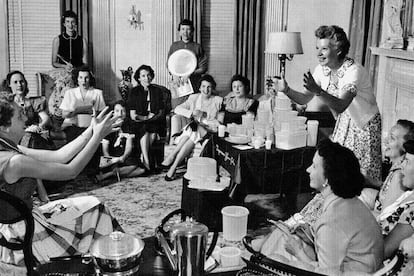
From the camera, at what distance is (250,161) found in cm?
469

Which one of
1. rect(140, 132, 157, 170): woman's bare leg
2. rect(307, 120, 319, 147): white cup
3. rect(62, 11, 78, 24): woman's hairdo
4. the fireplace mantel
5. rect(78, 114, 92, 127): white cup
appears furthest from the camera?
rect(62, 11, 78, 24): woman's hairdo

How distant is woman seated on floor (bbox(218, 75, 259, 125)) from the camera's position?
6.33 meters

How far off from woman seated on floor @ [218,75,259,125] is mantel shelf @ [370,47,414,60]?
4.77ft

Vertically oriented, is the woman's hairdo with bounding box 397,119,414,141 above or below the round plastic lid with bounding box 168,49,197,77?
below

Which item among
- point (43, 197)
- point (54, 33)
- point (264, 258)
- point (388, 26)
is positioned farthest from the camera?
point (54, 33)

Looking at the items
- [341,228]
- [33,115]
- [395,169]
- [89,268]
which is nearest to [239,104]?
[33,115]

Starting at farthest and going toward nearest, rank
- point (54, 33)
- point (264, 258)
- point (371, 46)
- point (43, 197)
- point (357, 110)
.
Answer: point (54, 33) < point (371, 46) < point (43, 197) < point (357, 110) < point (264, 258)

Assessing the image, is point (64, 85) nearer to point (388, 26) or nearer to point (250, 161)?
point (250, 161)

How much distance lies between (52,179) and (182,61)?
456 centimetres

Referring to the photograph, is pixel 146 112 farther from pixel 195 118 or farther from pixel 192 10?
pixel 192 10

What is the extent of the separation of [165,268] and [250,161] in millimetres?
2345

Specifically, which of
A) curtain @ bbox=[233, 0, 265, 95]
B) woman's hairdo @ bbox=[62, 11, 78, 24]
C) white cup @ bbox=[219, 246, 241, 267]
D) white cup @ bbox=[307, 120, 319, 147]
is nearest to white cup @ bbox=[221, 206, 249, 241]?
white cup @ bbox=[219, 246, 241, 267]

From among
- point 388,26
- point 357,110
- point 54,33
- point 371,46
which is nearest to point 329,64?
point 357,110

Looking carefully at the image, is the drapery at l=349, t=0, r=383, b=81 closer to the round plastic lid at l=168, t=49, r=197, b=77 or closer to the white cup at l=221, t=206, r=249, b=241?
the round plastic lid at l=168, t=49, r=197, b=77
